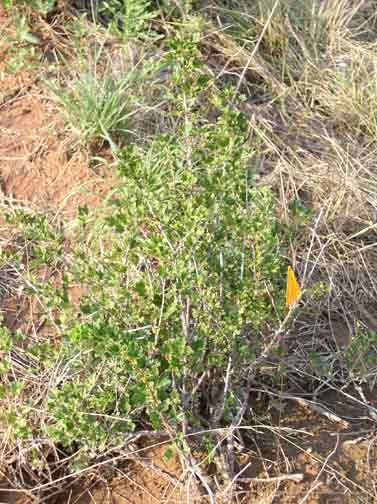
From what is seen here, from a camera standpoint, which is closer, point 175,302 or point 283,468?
point 175,302

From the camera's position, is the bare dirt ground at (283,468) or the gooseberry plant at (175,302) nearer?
the gooseberry plant at (175,302)

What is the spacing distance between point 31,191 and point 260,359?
4.93ft

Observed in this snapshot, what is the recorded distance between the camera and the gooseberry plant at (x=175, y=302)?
8.01 ft

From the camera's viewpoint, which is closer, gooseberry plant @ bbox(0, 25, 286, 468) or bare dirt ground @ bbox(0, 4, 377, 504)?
gooseberry plant @ bbox(0, 25, 286, 468)

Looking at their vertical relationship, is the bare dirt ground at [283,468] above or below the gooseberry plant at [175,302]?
below

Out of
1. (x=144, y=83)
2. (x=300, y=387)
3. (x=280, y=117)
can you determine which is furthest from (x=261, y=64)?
(x=300, y=387)

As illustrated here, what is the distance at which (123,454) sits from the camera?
2.62m

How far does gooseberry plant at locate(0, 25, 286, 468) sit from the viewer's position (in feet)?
8.01

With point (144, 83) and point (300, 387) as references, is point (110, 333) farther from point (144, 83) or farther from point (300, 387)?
point (144, 83)

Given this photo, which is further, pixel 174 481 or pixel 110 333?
pixel 174 481

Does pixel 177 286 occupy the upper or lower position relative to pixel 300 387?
upper

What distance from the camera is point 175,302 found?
2.52 meters

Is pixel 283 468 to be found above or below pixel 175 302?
→ below

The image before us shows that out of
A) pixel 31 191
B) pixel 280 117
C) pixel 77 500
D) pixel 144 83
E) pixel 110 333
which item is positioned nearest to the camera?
pixel 110 333
